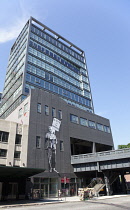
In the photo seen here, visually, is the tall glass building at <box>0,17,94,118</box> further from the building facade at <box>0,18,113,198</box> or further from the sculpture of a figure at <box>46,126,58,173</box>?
the sculpture of a figure at <box>46,126,58,173</box>

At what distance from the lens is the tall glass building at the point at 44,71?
54.6 meters

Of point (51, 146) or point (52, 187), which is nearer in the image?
point (52, 187)

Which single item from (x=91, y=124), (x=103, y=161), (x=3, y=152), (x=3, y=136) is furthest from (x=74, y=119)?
(x=3, y=152)

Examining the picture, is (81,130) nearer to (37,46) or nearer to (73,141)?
(73,141)

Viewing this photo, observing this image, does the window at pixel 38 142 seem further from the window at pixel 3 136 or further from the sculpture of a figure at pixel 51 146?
the window at pixel 3 136

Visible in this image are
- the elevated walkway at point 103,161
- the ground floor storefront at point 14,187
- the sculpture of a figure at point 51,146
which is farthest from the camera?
the elevated walkway at point 103,161

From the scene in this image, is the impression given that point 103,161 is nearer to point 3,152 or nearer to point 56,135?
point 56,135

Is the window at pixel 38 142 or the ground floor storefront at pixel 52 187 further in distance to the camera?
the window at pixel 38 142

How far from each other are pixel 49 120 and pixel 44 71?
26.1 meters

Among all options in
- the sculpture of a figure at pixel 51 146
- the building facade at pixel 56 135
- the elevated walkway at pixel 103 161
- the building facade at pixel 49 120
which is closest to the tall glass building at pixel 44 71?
the building facade at pixel 49 120

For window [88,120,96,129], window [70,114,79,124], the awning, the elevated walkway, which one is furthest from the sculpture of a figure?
window [88,120,96,129]

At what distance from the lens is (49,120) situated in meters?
38.2

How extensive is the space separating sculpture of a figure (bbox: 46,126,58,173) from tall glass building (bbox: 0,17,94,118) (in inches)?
611

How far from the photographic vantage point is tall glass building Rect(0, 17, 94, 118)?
54.6 meters
